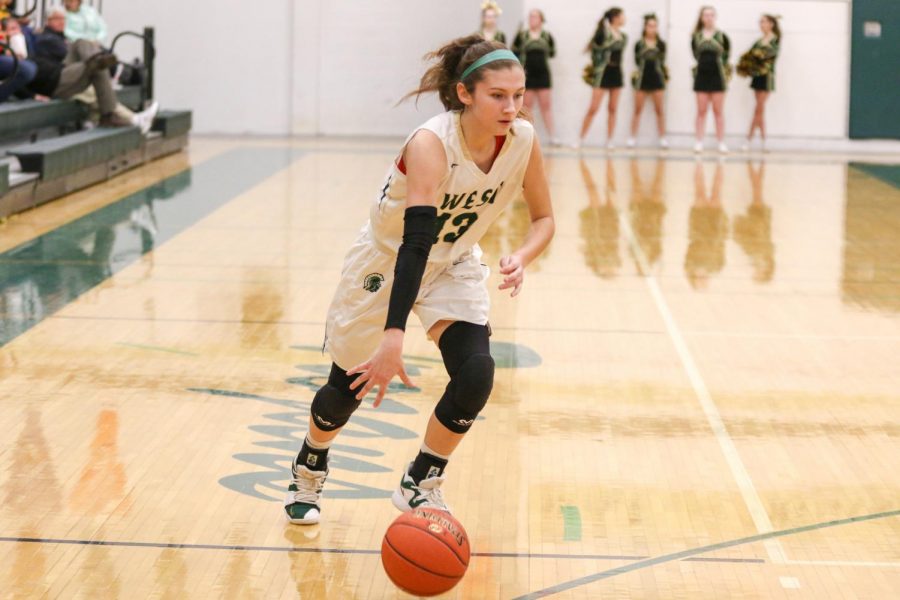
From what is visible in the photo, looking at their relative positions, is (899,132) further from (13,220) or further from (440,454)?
(440,454)

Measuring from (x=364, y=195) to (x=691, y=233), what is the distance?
3.38 m

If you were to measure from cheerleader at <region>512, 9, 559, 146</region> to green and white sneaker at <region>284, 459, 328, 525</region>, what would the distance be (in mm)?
14275

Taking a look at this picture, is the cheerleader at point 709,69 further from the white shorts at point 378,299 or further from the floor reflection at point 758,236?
the white shorts at point 378,299

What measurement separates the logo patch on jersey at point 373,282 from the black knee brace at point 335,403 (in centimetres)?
28

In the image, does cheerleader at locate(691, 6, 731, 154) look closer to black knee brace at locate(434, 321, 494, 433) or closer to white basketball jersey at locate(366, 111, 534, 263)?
white basketball jersey at locate(366, 111, 534, 263)

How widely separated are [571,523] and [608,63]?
1460cm

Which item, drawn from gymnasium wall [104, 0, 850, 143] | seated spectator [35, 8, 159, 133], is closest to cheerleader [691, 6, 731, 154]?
gymnasium wall [104, 0, 850, 143]

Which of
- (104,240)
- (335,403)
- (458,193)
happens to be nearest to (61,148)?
(104,240)

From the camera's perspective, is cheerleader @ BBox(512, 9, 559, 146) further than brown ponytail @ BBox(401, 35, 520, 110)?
Yes

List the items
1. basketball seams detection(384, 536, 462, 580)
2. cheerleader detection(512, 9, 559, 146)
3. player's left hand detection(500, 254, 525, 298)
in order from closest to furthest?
basketball seams detection(384, 536, 462, 580), player's left hand detection(500, 254, 525, 298), cheerleader detection(512, 9, 559, 146)

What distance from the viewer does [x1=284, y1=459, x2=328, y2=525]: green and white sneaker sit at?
4.18m

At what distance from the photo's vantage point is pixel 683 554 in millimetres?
4016

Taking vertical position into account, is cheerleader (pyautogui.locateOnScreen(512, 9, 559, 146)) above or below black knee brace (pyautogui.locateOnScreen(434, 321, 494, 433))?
above

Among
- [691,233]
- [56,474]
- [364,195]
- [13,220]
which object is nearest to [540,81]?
[364,195]
